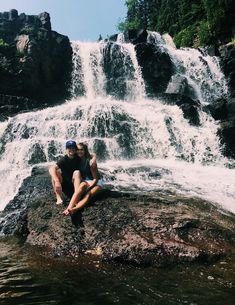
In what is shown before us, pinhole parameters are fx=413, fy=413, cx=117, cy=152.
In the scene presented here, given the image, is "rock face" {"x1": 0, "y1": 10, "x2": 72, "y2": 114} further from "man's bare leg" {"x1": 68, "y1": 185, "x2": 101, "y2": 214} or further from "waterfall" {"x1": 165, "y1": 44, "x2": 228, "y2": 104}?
"man's bare leg" {"x1": 68, "y1": 185, "x2": 101, "y2": 214}

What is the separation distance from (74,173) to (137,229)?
1723mm

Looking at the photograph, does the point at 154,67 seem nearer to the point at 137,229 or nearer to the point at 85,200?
the point at 85,200

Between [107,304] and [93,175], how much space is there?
356 centimetres

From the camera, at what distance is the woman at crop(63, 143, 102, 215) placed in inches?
292

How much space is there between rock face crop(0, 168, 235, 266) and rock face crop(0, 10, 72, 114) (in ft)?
62.6

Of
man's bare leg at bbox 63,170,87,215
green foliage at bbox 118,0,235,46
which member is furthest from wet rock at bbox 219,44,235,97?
man's bare leg at bbox 63,170,87,215

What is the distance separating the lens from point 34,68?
28359 millimetres

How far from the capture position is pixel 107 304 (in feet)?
15.0

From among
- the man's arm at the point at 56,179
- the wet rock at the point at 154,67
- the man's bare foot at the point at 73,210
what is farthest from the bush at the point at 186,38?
the man's bare foot at the point at 73,210

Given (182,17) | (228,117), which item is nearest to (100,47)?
(228,117)

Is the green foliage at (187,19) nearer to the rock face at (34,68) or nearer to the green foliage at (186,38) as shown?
the green foliage at (186,38)

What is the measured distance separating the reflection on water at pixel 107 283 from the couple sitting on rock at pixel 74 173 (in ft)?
5.29

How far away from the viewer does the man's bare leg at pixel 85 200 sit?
7.32 m

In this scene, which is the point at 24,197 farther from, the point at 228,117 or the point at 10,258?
the point at 228,117
